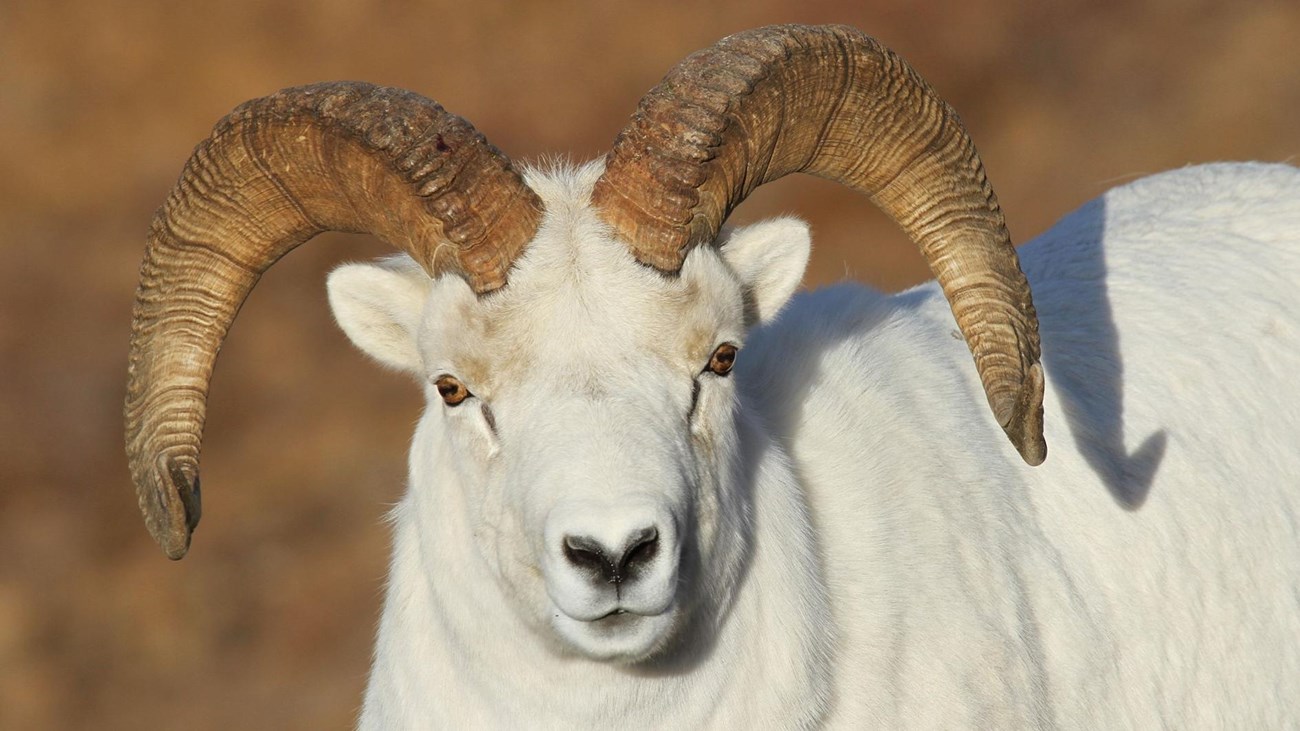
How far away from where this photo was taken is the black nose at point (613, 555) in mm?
3973

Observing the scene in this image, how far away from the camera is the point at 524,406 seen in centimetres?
442

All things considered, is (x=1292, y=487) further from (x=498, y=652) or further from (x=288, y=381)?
(x=288, y=381)

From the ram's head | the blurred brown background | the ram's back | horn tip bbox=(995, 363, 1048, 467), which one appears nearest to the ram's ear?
the ram's head

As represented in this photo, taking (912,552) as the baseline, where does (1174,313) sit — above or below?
above

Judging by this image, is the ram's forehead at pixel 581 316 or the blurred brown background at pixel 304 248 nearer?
the ram's forehead at pixel 581 316

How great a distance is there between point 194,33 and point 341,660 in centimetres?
944

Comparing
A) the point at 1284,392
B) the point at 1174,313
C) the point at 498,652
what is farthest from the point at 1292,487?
the point at 498,652

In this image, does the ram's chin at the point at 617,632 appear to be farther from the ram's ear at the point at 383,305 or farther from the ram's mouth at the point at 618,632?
the ram's ear at the point at 383,305

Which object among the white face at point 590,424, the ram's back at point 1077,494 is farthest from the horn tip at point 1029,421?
the white face at point 590,424

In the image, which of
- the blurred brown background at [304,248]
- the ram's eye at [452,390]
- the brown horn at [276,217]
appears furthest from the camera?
the blurred brown background at [304,248]

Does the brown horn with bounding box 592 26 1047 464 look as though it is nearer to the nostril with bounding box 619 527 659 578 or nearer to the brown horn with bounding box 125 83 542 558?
the brown horn with bounding box 125 83 542 558

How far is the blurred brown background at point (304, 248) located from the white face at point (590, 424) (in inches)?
364

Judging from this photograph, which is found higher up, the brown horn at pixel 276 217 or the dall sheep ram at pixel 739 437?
the brown horn at pixel 276 217

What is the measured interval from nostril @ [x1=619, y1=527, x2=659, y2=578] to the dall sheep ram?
0.02m
